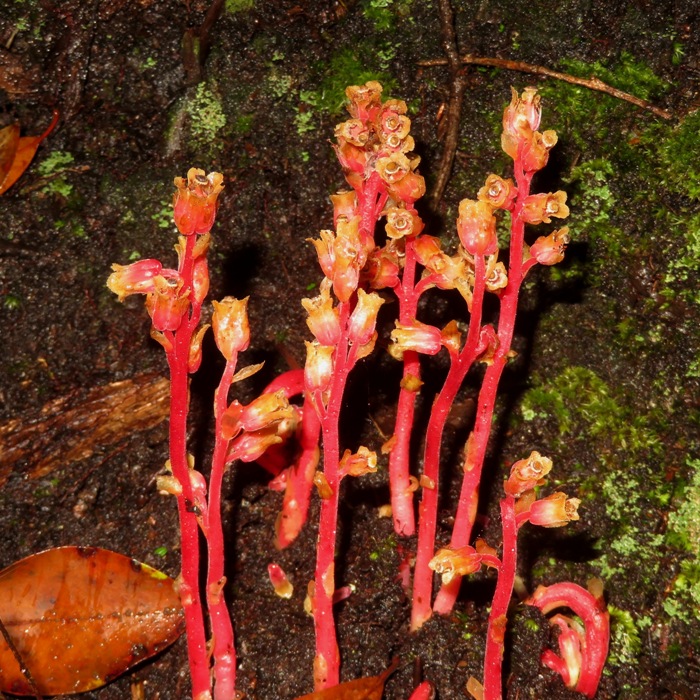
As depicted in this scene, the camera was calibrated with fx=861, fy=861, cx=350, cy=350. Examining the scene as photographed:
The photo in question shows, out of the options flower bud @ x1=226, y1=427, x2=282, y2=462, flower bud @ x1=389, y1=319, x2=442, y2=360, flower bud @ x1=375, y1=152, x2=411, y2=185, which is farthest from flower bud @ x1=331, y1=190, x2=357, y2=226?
flower bud @ x1=226, y1=427, x2=282, y2=462

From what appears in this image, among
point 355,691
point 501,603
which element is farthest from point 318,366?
point 355,691

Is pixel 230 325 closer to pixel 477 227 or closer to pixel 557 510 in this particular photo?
pixel 477 227

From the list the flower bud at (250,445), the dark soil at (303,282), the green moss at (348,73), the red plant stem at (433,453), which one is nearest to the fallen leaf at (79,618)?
the dark soil at (303,282)

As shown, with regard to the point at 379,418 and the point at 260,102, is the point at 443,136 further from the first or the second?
the point at 379,418

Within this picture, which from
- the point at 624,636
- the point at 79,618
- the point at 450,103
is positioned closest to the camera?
the point at 79,618

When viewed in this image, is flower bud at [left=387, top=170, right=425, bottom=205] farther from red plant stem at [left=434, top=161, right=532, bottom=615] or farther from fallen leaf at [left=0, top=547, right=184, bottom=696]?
fallen leaf at [left=0, top=547, right=184, bottom=696]

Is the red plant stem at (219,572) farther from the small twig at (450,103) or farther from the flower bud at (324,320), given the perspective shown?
the small twig at (450,103)

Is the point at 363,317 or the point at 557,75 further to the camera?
the point at 557,75
